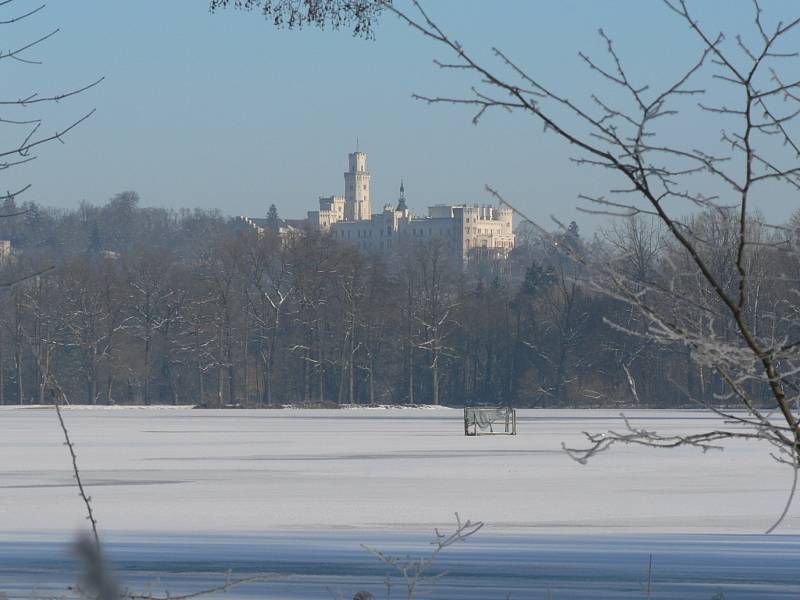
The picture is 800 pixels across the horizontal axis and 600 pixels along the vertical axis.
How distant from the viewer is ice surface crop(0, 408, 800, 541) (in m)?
15.4

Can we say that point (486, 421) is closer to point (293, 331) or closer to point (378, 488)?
point (378, 488)

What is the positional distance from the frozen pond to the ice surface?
0.04 m

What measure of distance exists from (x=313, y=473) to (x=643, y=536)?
371 inches

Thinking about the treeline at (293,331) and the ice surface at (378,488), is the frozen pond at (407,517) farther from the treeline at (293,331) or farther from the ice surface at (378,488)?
the treeline at (293,331)

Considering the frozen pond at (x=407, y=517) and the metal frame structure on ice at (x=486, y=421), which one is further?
the metal frame structure on ice at (x=486, y=421)

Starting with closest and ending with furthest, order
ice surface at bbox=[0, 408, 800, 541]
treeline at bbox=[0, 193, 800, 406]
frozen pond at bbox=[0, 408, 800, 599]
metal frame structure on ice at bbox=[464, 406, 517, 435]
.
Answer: frozen pond at bbox=[0, 408, 800, 599], ice surface at bbox=[0, 408, 800, 541], metal frame structure on ice at bbox=[464, 406, 517, 435], treeline at bbox=[0, 193, 800, 406]

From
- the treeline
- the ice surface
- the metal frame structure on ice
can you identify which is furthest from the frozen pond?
the treeline

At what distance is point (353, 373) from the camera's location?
85688 millimetres

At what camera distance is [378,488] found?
1997cm

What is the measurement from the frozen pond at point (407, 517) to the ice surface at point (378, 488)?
41 millimetres

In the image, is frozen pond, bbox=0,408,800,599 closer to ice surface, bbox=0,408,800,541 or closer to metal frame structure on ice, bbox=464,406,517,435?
ice surface, bbox=0,408,800,541

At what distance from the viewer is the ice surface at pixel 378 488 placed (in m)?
15.4

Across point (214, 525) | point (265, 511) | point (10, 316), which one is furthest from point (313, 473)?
point (10, 316)

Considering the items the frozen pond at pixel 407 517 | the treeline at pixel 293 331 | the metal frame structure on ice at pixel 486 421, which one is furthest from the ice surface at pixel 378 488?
the treeline at pixel 293 331
